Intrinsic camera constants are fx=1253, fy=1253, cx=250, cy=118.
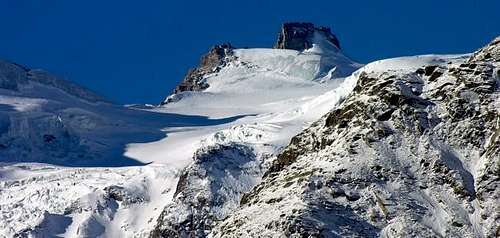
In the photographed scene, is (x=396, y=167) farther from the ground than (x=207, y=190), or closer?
farther from the ground

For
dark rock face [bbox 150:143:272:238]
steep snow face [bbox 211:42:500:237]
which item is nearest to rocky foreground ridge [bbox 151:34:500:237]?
steep snow face [bbox 211:42:500:237]

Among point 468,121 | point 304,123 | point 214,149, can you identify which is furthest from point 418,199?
point 304,123

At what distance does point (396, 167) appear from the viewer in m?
55.7

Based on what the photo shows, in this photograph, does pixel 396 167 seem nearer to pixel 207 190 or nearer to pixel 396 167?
pixel 396 167

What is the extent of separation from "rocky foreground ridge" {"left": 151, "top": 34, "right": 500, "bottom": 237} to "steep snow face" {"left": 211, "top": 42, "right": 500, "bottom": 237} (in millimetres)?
49

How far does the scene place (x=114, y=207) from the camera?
479ft

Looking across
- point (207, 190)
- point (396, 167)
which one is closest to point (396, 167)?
point (396, 167)

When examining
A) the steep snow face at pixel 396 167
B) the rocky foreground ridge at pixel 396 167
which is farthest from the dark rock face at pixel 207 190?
the steep snow face at pixel 396 167

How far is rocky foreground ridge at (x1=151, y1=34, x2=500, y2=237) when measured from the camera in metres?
51.6

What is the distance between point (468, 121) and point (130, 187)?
96790mm

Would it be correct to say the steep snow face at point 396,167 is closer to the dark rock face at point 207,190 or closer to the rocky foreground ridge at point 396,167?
the rocky foreground ridge at point 396,167

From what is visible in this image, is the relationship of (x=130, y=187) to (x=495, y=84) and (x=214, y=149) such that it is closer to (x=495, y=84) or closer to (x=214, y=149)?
(x=214, y=149)

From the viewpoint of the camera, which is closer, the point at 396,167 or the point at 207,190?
the point at 396,167

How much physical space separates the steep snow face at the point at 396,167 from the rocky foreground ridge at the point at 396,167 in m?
0.05
